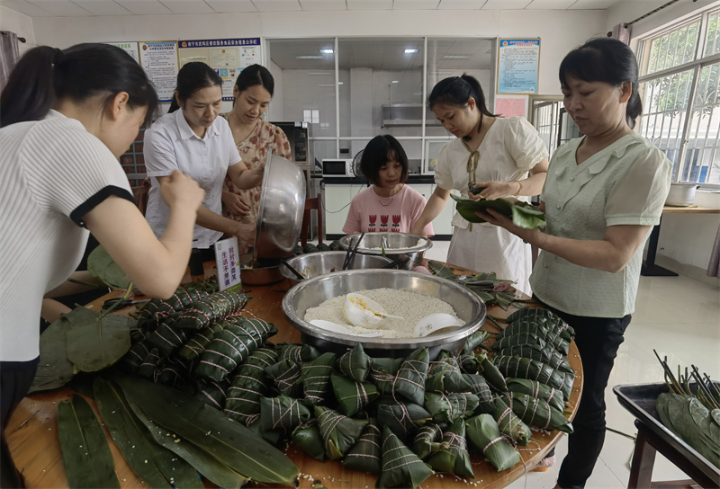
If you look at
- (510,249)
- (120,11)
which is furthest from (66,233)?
(120,11)

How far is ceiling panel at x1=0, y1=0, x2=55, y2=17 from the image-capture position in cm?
500

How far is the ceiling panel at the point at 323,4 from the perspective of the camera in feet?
16.9

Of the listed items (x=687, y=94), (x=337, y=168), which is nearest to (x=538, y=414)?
(x=337, y=168)

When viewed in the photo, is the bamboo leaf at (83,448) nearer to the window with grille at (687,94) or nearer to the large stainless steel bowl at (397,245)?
the large stainless steel bowl at (397,245)

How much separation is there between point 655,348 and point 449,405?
9.64 ft

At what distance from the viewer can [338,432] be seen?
68 cm

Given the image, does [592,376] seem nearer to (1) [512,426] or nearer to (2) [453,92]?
(1) [512,426]

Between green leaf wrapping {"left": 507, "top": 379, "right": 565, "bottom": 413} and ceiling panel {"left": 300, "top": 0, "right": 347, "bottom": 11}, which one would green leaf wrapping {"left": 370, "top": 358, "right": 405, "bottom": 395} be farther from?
ceiling panel {"left": 300, "top": 0, "right": 347, "bottom": 11}

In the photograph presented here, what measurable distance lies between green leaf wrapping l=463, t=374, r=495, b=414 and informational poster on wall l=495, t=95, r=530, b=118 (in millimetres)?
Result: 5597

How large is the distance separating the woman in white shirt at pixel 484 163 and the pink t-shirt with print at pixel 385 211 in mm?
331

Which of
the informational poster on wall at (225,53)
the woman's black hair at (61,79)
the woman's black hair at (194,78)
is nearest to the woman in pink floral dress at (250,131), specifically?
the woman's black hair at (194,78)

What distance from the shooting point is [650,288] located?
4074 millimetres

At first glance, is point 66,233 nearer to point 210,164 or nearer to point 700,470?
point 210,164

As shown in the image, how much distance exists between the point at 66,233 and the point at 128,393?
14.8 inches
